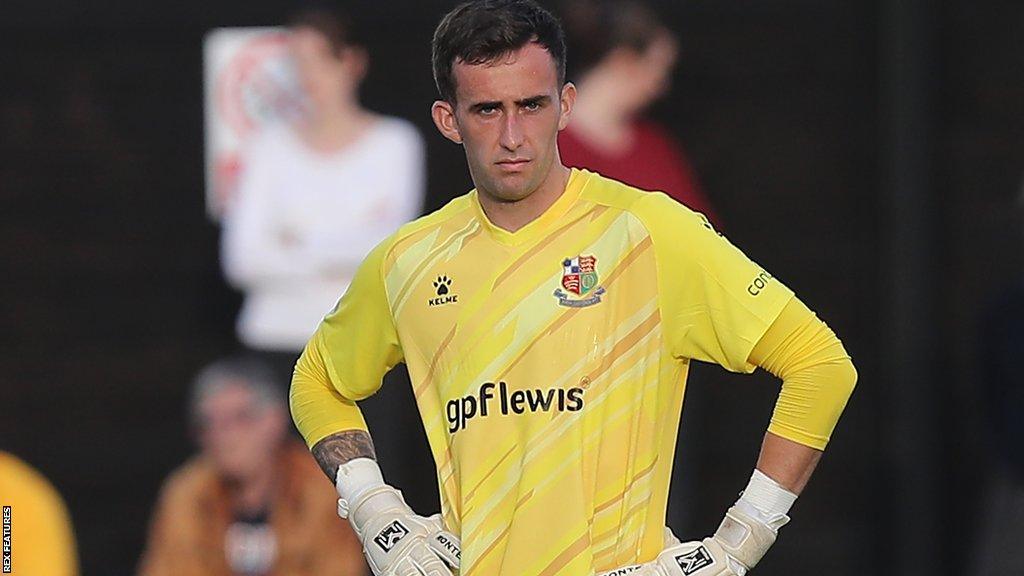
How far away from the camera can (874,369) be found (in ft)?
27.1

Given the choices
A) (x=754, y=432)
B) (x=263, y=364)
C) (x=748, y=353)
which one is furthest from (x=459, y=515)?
(x=754, y=432)

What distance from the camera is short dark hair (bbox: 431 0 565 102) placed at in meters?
3.96

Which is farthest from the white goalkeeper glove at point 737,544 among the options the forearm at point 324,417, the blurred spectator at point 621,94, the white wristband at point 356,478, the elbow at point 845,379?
the blurred spectator at point 621,94

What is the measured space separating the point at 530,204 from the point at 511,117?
200 millimetres

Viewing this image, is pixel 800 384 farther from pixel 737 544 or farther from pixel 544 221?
pixel 544 221

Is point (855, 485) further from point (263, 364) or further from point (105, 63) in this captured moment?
point (105, 63)

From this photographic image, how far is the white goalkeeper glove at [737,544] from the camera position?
3.91 metres

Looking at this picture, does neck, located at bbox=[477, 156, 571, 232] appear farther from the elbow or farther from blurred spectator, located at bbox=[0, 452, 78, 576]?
blurred spectator, located at bbox=[0, 452, 78, 576]

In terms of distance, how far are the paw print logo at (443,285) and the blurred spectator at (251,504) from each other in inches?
133

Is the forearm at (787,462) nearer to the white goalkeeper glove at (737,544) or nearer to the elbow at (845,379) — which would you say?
the white goalkeeper glove at (737,544)

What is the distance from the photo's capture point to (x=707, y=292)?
3975 millimetres

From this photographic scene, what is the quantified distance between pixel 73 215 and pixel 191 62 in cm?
78

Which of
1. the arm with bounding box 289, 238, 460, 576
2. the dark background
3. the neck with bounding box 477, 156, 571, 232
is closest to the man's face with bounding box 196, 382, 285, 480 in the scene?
the dark background

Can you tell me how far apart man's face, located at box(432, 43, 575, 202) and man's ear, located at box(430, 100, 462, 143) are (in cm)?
4
